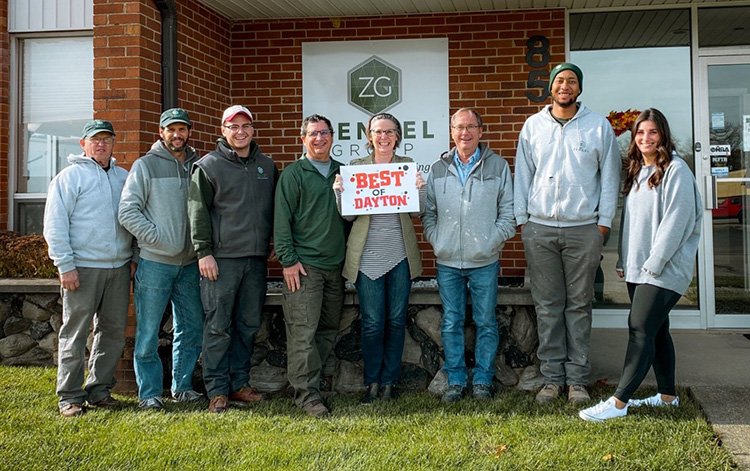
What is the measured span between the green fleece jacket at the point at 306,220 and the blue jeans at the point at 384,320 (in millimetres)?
295

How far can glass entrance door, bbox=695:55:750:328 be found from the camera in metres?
→ 6.37

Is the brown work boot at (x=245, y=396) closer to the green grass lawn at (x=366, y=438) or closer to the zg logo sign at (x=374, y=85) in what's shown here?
the green grass lawn at (x=366, y=438)

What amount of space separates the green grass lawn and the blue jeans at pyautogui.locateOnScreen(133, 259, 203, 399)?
227mm

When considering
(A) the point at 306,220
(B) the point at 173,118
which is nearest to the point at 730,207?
(A) the point at 306,220

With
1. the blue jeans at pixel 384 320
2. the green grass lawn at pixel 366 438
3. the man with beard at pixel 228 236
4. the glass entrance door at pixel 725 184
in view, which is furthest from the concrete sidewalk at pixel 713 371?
the man with beard at pixel 228 236

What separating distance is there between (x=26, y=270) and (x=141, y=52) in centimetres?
223

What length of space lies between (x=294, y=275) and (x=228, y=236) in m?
0.49

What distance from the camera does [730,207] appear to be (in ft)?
21.0

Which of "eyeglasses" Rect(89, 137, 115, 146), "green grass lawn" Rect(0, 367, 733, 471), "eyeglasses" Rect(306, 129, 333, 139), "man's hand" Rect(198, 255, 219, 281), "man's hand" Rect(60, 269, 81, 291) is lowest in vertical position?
"green grass lawn" Rect(0, 367, 733, 471)

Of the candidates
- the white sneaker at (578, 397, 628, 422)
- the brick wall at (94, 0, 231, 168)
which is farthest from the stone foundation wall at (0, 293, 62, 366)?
the white sneaker at (578, 397, 628, 422)

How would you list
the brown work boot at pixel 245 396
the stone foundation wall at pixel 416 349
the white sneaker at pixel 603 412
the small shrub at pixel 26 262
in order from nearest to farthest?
1. the white sneaker at pixel 603 412
2. the brown work boot at pixel 245 396
3. the stone foundation wall at pixel 416 349
4. the small shrub at pixel 26 262

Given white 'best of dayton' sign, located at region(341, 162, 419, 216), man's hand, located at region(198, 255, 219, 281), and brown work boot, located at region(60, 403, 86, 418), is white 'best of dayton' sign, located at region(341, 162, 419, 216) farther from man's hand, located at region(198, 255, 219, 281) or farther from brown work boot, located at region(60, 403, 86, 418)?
brown work boot, located at region(60, 403, 86, 418)

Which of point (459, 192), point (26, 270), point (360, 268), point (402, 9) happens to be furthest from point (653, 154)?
point (26, 270)

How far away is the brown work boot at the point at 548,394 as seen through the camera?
4430 millimetres
